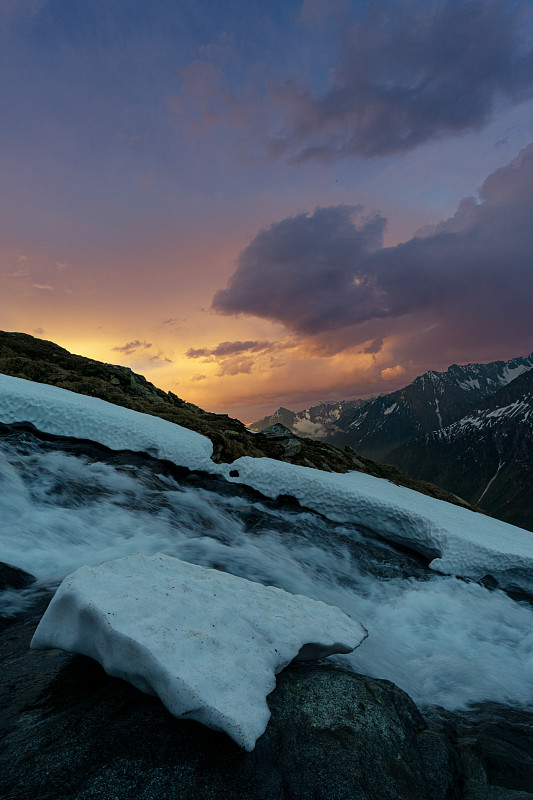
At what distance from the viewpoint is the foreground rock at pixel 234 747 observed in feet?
10.6

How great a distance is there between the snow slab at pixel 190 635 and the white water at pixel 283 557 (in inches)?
84.8

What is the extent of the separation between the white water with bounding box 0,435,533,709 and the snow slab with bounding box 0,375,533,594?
891 mm

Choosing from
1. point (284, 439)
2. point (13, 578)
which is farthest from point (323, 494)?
point (13, 578)

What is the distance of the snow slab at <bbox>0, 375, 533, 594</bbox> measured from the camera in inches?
496

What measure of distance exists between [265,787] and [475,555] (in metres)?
11.8

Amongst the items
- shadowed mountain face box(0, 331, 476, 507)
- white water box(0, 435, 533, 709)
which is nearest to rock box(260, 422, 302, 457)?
shadowed mountain face box(0, 331, 476, 507)

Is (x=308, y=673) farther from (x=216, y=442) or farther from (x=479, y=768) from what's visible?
(x=216, y=442)

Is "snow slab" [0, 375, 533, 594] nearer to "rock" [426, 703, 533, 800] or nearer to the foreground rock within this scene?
"rock" [426, 703, 533, 800]

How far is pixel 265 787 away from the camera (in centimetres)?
344

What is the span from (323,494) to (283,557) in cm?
436

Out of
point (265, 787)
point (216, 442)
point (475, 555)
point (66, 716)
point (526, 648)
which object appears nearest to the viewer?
point (265, 787)

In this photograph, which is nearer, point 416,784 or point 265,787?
point 265,787

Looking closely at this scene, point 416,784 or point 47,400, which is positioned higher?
point 47,400

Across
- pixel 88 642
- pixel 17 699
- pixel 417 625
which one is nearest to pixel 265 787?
pixel 88 642
